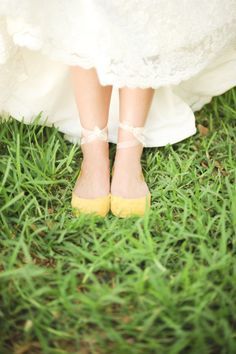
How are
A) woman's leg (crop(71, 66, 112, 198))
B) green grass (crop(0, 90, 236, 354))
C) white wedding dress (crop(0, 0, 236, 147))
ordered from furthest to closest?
woman's leg (crop(71, 66, 112, 198)) < white wedding dress (crop(0, 0, 236, 147)) < green grass (crop(0, 90, 236, 354))

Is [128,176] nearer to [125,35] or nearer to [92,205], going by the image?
[92,205]

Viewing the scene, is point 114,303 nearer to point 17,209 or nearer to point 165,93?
point 17,209

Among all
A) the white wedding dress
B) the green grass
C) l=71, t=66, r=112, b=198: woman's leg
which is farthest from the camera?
l=71, t=66, r=112, b=198: woman's leg

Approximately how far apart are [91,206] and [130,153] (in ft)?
0.76

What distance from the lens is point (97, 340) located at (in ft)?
4.05

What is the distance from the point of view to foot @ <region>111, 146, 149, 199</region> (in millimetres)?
1645

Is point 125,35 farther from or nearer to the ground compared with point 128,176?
farther from the ground

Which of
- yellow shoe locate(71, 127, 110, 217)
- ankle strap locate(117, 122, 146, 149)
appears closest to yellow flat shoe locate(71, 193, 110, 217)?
yellow shoe locate(71, 127, 110, 217)

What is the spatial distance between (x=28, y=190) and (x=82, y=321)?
21.7 inches

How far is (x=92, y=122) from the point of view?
166cm

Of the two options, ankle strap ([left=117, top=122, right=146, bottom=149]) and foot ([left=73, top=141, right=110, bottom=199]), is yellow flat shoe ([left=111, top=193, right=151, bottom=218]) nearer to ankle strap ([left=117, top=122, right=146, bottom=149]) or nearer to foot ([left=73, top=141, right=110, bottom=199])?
foot ([left=73, top=141, right=110, bottom=199])

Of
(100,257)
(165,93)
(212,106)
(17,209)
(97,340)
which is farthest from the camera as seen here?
(212,106)

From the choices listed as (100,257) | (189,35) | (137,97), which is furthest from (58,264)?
(189,35)

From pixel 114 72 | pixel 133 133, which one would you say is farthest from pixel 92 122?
pixel 114 72
